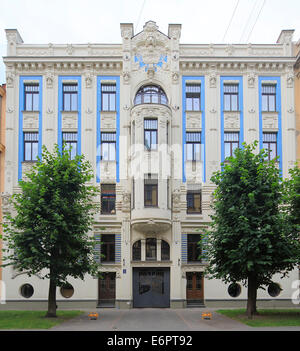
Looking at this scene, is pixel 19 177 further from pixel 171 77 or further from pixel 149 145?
pixel 171 77

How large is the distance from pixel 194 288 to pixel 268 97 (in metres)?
16.3

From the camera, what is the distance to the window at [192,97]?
3644 centimetres

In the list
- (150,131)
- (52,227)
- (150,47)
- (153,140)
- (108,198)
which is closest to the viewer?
(52,227)

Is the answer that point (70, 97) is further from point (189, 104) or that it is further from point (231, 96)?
point (231, 96)

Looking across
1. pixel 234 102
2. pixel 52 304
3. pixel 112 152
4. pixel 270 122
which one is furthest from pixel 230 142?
pixel 52 304

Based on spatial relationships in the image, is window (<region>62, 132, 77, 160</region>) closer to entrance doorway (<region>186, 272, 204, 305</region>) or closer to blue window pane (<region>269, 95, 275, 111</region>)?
entrance doorway (<region>186, 272, 204, 305</region>)

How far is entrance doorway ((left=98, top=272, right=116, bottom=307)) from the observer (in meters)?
33.7

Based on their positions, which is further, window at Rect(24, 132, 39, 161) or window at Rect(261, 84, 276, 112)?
window at Rect(261, 84, 276, 112)

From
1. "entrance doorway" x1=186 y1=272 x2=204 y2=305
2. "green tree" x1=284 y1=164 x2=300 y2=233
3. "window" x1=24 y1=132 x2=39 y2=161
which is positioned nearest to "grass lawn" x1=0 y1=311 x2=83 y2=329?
"entrance doorway" x1=186 y1=272 x2=204 y2=305

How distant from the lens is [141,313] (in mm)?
29953

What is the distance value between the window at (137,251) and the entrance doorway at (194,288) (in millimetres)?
3900

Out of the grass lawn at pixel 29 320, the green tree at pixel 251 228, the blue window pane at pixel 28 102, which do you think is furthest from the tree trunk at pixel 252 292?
the blue window pane at pixel 28 102

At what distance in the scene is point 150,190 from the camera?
3397cm

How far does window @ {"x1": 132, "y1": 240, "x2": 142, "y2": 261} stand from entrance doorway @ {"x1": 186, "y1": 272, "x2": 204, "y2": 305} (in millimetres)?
3900
